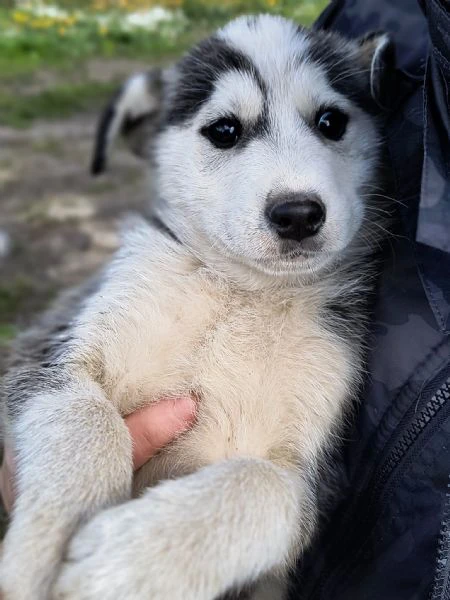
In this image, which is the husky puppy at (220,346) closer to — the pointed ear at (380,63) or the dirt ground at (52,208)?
the pointed ear at (380,63)

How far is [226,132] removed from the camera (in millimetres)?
2379

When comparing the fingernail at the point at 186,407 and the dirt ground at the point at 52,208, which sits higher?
the fingernail at the point at 186,407

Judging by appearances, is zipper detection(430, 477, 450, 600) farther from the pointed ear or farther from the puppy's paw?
the pointed ear

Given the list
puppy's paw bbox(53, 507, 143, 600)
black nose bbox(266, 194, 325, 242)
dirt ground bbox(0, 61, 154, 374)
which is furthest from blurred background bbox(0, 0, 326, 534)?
puppy's paw bbox(53, 507, 143, 600)

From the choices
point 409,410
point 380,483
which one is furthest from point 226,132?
point 380,483

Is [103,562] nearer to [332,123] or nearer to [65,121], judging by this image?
[332,123]

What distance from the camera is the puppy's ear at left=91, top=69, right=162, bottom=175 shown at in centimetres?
291

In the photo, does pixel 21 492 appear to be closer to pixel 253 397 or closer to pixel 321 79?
pixel 253 397

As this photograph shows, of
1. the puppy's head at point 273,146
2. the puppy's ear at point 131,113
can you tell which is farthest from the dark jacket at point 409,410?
the puppy's ear at point 131,113

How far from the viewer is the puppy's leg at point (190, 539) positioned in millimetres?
1545

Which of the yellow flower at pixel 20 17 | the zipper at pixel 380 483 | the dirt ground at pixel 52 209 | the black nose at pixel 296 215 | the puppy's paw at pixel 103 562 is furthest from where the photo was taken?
the yellow flower at pixel 20 17

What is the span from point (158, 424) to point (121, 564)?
0.54 meters

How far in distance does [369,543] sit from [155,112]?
2.08 meters

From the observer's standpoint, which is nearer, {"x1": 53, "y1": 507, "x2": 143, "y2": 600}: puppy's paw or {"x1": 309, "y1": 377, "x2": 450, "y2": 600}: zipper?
{"x1": 53, "y1": 507, "x2": 143, "y2": 600}: puppy's paw
